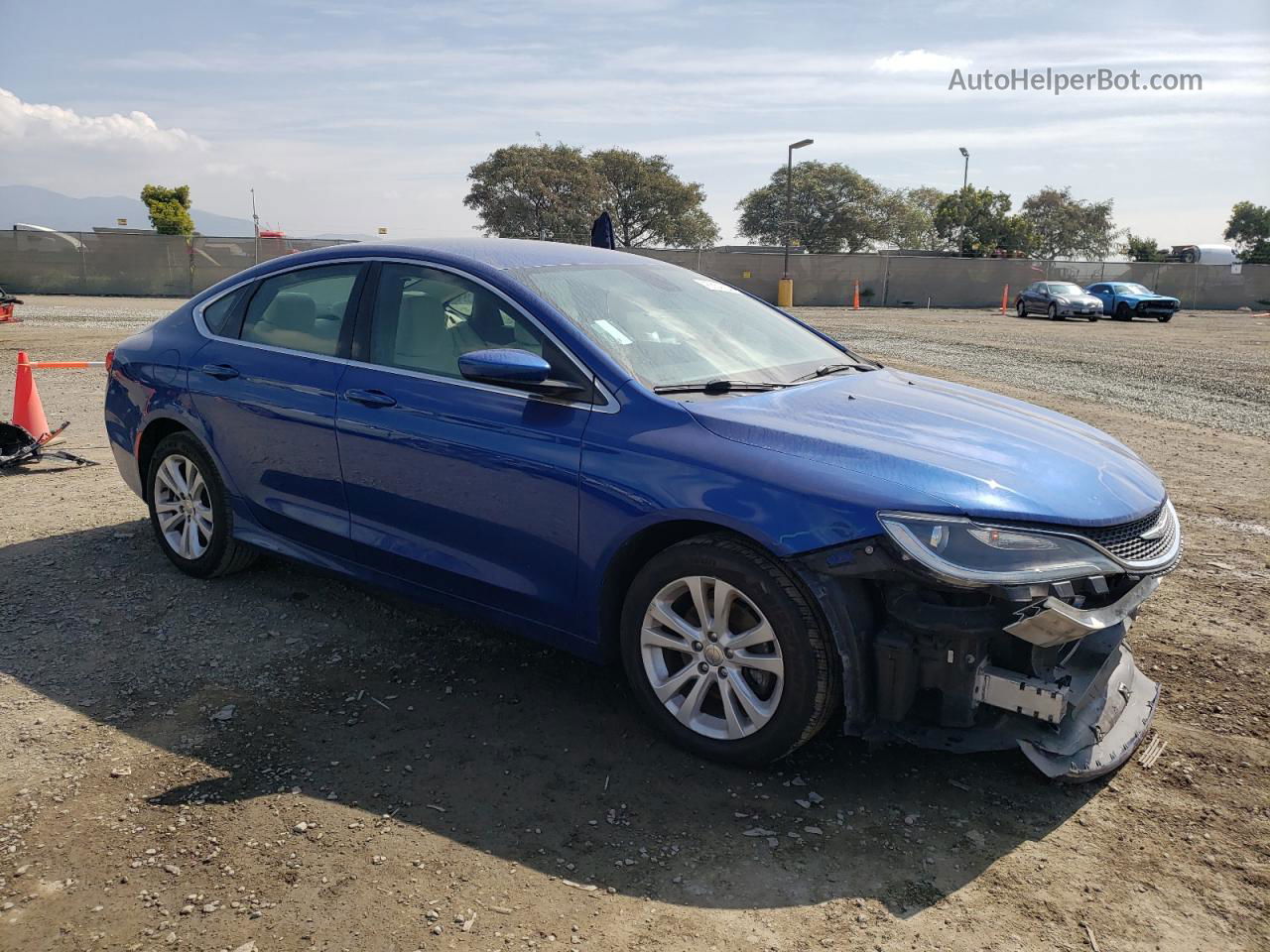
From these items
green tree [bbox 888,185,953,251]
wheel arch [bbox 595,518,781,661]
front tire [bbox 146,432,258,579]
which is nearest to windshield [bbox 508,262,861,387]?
wheel arch [bbox 595,518,781,661]

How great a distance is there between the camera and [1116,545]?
3.11m

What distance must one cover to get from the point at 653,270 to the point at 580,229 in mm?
66570

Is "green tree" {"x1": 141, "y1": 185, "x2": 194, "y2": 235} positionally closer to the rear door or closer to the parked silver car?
the parked silver car

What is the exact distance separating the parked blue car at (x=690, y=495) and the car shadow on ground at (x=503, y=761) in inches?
9.8

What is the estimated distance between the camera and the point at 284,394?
4422 mm

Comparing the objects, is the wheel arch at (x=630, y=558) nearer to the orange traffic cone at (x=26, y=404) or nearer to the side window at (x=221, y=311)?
the side window at (x=221, y=311)

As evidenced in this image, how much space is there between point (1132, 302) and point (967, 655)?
1379 inches

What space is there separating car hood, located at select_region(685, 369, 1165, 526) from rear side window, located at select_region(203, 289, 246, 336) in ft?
8.91

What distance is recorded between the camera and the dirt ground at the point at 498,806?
260cm

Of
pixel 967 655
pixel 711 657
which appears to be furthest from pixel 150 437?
pixel 967 655

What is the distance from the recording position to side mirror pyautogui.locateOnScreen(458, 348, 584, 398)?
11.5 feet

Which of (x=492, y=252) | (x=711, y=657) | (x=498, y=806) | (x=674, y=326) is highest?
(x=492, y=252)

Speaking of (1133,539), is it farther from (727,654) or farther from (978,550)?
(727,654)

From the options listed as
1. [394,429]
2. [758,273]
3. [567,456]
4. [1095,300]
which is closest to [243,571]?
[394,429]
